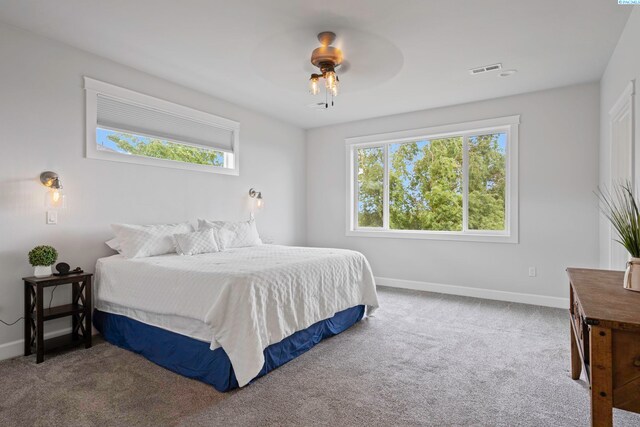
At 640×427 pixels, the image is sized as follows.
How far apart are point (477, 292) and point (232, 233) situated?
3.32 m

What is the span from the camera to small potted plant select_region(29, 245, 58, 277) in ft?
9.11

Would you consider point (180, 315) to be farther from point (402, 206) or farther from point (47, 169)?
point (402, 206)

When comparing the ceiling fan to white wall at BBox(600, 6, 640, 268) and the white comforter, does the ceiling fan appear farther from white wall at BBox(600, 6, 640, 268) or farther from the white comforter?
white wall at BBox(600, 6, 640, 268)

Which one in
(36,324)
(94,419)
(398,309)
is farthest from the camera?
(398,309)

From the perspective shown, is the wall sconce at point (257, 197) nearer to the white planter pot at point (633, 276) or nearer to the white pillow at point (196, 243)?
the white pillow at point (196, 243)

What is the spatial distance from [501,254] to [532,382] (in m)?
2.46

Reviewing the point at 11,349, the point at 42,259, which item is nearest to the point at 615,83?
the point at 42,259

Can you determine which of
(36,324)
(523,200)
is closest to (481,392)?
(523,200)

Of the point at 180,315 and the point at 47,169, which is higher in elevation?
the point at 47,169

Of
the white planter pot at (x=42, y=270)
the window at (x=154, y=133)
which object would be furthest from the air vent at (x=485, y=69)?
the white planter pot at (x=42, y=270)

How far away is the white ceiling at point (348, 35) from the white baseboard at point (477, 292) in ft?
8.48

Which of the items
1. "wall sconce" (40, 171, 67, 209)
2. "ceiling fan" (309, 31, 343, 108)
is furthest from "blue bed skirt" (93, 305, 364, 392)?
"ceiling fan" (309, 31, 343, 108)

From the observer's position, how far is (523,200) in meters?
4.44

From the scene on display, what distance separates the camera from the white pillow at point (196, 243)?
11.4 ft
